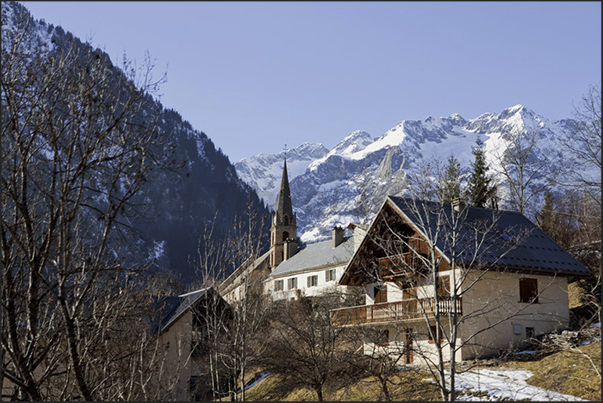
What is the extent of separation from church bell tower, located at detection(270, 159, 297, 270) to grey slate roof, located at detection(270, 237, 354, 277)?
30.1ft

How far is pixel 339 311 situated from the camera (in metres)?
37.2

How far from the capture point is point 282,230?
107 metres

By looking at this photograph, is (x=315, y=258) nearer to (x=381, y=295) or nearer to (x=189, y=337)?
(x=381, y=295)

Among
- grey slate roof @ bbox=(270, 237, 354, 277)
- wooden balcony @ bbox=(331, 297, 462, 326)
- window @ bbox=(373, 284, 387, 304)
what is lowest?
wooden balcony @ bbox=(331, 297, 462, 326)

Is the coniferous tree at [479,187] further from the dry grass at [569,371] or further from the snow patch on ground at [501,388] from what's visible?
the snow patch on ground at [501,388]

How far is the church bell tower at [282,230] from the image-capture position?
9300cm

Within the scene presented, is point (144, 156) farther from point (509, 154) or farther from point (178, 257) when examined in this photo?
point (178, 257)

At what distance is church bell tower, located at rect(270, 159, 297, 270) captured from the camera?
305ft

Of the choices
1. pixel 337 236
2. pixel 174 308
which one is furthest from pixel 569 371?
pixel 337 236

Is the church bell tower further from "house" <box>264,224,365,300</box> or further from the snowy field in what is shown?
the snowy field

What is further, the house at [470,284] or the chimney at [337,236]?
the chimney at [337,236]

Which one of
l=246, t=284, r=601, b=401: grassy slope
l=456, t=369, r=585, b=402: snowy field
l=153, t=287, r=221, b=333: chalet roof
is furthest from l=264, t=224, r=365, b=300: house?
l=456, t=369, r=585, b=402: snowy field

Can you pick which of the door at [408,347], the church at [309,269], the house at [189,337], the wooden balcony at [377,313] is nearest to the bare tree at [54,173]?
the door at [408,347]

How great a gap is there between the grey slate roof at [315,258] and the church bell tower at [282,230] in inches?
361
